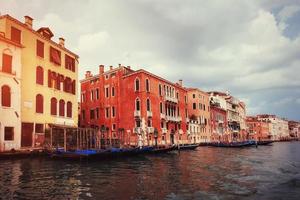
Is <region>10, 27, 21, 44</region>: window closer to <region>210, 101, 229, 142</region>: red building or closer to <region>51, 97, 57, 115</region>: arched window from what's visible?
<region>51, 97, 57, 115</region>: arched window

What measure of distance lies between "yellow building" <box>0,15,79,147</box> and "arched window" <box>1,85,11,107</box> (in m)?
1.79

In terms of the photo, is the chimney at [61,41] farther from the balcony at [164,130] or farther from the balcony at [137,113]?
the balcony at [164,130]

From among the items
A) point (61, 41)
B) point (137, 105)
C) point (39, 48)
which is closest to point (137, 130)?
point (137, 105)

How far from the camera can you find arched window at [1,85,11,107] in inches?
870

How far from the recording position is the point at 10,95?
74.3 feet

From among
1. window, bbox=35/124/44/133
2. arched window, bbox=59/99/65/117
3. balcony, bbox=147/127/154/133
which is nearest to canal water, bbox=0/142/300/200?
window, bbox=35/124/44/133

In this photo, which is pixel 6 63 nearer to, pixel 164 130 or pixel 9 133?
pixel 9 133

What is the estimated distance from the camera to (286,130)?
4887 inches

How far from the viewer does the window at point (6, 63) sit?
74.1 feet

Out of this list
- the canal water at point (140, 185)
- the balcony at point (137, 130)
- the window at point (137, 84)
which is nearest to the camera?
the canal water at point (140, 185)

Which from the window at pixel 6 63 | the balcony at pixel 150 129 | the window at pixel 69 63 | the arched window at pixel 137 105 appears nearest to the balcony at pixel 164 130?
the balcony at pixel 150 129

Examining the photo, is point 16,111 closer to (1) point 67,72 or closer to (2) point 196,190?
(1) point 67,72

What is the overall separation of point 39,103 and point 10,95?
3.73m

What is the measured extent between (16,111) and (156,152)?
45.5 feet
